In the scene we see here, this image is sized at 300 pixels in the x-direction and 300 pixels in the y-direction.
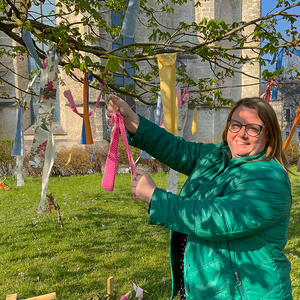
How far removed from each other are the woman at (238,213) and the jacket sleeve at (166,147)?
0.20 meters

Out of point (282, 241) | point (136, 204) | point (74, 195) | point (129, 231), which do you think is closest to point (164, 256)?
point (129, 231)

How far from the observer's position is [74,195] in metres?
6.38

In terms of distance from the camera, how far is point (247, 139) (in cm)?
121

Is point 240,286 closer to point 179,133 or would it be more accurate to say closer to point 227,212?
point 227,212

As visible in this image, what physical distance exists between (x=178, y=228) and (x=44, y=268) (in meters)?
2.80

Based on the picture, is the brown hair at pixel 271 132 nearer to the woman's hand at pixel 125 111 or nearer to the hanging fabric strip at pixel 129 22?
the woman's hand at pixel 125 111

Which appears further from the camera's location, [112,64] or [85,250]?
[85,250]

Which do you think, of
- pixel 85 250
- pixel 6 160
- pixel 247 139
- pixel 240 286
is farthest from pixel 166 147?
pixel 6 160

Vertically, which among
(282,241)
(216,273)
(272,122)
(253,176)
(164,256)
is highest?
(272,122)

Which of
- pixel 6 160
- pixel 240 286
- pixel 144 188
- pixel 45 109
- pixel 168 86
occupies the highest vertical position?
pixel 168 86

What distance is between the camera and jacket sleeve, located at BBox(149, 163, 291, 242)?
3.23ft

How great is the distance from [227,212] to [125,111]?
2.62 feet

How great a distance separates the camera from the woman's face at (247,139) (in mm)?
1198

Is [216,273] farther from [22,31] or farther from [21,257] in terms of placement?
[21,257]
